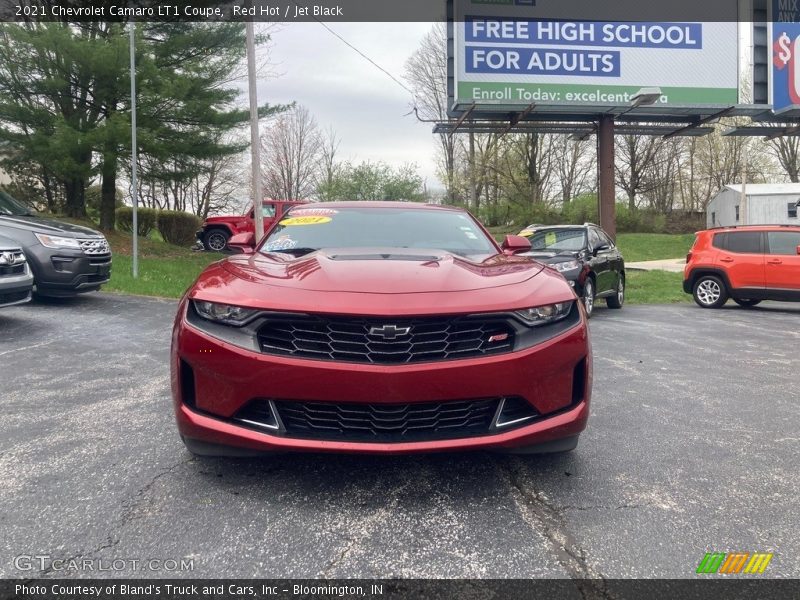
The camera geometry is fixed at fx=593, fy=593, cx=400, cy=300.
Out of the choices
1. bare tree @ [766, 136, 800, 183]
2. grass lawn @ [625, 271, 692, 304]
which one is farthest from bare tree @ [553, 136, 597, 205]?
grass lawn @ [625, 271, 692, 304]

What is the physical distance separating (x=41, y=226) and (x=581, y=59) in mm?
13011

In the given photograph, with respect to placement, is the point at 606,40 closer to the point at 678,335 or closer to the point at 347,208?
the point at 678,335

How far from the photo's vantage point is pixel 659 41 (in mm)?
15523

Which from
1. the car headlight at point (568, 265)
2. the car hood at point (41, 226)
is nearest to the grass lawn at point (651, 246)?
the car headlight at point (568, 265)

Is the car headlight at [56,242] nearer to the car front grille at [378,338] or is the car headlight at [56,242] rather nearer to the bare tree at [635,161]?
the car front grille at [378,338]

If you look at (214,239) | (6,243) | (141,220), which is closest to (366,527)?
(6,243)

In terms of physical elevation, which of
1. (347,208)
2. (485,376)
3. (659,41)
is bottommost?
(485,376)

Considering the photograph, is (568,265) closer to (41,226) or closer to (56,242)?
(56,242)

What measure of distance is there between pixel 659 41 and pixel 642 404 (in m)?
14.5

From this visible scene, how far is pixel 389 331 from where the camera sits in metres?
2.42

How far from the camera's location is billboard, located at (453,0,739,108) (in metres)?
15.0

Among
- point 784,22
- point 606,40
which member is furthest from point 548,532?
point 784,22

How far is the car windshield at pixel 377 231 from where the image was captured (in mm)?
3752

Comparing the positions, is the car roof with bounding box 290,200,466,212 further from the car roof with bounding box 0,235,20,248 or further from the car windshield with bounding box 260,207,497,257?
the car roof with bounding box 0,235,20,248
